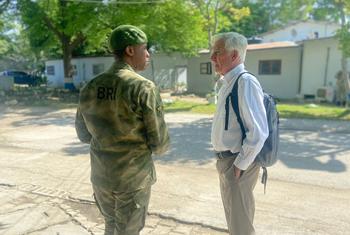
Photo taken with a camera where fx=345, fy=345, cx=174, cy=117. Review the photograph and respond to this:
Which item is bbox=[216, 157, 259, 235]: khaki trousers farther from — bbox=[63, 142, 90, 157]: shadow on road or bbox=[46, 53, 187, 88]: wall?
bbox=[46, 53, 187, 88]: wall

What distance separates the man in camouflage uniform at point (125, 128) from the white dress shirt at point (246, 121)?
1.53ft

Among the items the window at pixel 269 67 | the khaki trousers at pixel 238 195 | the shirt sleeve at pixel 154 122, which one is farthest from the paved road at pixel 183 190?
the window at pixel 269 67

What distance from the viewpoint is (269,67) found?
827 inches

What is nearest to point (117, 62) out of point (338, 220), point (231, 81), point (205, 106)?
point (231, 81)

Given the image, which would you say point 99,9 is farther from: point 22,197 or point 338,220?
point 338,220

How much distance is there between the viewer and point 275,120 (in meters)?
2.55

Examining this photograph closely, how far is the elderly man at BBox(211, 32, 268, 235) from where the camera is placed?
7.62 feet

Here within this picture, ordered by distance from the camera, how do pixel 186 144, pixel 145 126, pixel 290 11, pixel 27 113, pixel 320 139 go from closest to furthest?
pixel 145 126 < pixel 186 144 < pixel 320 139 < pixel 27 113 < pixel 290 11

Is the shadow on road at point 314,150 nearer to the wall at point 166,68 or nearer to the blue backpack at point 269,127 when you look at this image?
the blue backpack at point 269,127

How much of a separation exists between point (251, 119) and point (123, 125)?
0.84 m

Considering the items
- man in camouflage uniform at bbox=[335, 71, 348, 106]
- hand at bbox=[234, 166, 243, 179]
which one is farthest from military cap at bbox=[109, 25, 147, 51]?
man in camouflage uniform at bbox=[335, 71, 348, 106]

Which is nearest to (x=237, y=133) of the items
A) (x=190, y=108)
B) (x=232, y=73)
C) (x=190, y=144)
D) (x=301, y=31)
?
(x=232, y=73)

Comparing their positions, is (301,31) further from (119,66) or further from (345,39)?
(119,66)

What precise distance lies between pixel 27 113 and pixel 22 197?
35.4 ft
